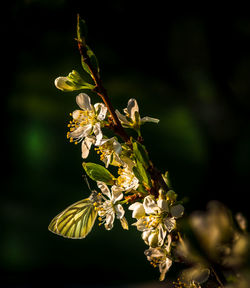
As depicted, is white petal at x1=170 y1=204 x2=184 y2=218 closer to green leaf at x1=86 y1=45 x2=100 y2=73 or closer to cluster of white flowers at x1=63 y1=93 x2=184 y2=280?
cluster of white flowers at x1=63 y1=93 x2=184 y2=280

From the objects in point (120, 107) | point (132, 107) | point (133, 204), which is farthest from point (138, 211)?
point (120, 107)

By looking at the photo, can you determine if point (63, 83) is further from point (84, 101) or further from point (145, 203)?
point (145, 203)

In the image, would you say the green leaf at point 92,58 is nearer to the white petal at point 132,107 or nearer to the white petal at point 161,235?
the white petal at point 132,107

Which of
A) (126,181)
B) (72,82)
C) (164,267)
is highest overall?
(72,82)

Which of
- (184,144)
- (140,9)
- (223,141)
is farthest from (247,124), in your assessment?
(140,9)

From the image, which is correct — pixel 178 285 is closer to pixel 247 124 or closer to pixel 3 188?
pixel 247 124

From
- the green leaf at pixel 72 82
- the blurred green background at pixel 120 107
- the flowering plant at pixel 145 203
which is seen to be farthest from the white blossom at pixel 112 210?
the blurred green background at pixel 120 107

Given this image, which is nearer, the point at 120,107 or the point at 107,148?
the point at 107,148
